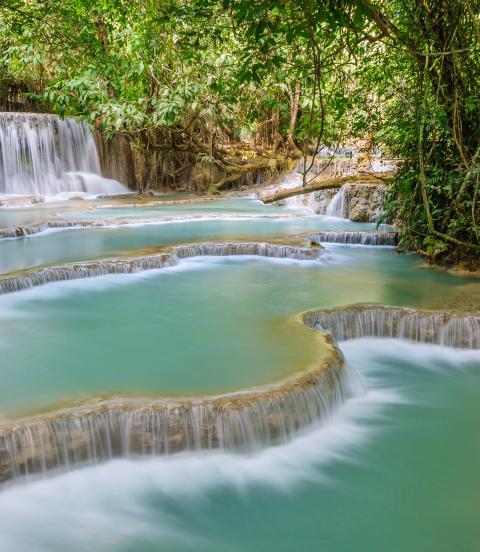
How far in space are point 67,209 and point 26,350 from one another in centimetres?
841

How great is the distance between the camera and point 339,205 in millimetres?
11734

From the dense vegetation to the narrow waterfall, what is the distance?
63.7 inches

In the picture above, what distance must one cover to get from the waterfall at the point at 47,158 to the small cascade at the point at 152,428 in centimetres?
1359

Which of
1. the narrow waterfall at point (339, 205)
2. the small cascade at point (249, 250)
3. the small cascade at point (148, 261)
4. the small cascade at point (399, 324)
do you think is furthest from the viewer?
the narrow waterfall at point (339, 205)

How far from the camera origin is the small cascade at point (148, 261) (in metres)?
6.48

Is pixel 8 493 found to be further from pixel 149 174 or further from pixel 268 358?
pixel 149 174

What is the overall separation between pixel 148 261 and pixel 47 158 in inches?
420

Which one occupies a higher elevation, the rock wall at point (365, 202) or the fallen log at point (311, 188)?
the fallen log at point (311, 188)

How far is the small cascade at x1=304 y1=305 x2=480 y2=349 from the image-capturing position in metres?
5.10

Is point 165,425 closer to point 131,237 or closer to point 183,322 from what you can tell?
point 183,322

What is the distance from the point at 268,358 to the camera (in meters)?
4.27

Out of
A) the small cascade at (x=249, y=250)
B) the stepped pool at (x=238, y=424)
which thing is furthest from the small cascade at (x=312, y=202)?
the stepped pool at (x=238, y=424)

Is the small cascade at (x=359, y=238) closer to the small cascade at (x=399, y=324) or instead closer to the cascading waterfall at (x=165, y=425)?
the small cascade at (x=399, y=324)

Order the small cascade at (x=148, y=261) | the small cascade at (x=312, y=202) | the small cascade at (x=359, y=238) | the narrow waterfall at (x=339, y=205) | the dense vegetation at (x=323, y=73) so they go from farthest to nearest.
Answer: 1. the small cascade at (x=312, y=202)
2. the narrow waterfall at (x=339, y=205)
3. the small cascade at (x=359, y=238)
4. the small cascade at (x=148, y=261)
5. the dense vegetation at (x=323, y=73)
